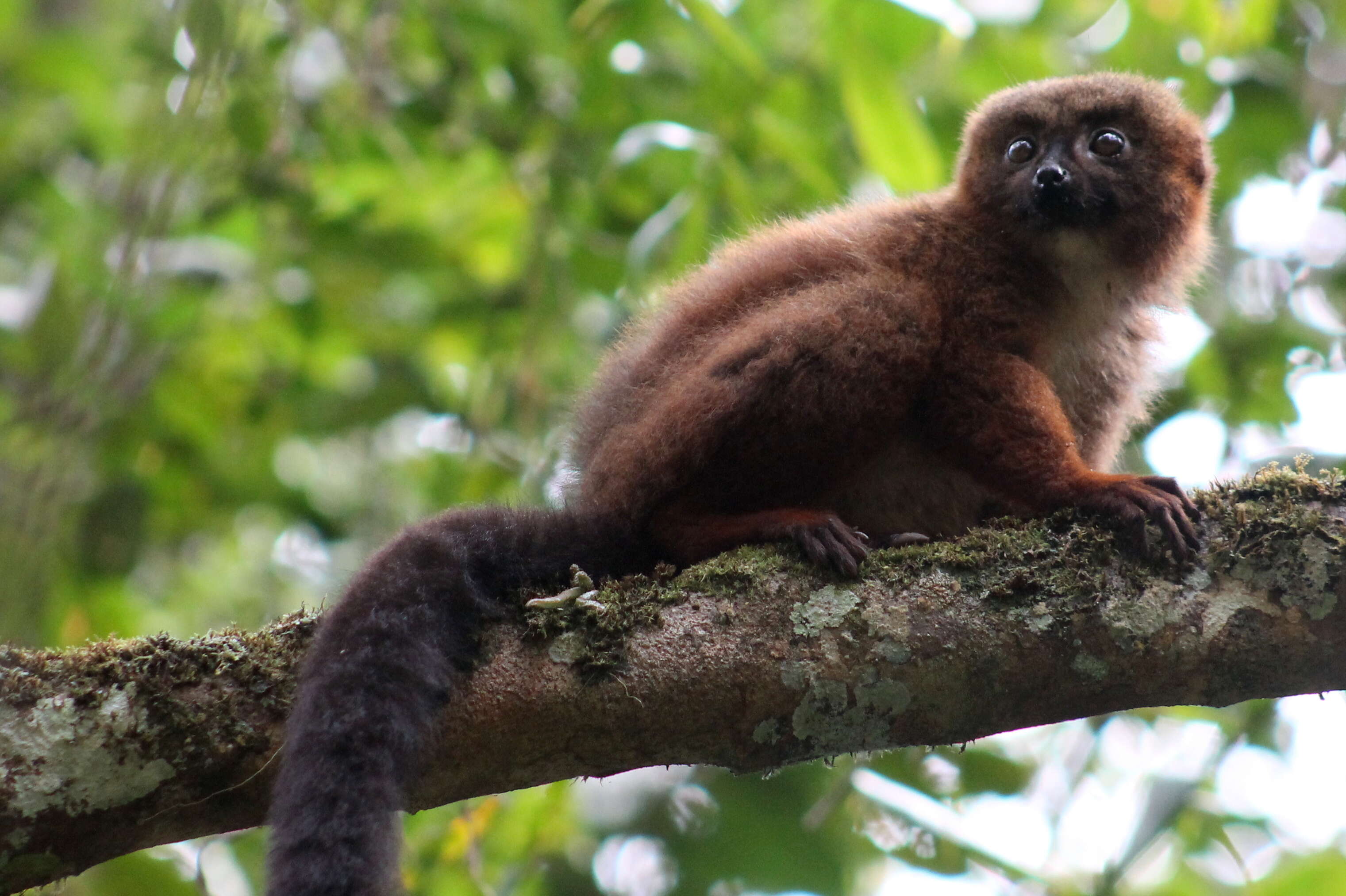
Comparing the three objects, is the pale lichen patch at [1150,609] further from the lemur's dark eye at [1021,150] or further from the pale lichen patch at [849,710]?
the lemur's dark eye at [1021,150]

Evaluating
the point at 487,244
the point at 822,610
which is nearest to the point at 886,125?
the point at 822,610

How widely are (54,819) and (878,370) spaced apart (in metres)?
2.66

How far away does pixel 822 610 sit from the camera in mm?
3361

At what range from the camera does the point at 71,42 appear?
7.37 m

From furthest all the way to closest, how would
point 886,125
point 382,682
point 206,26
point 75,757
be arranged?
point 886,125 < point 382,682 < point 75,757 < point 206,26

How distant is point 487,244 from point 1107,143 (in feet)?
13.1

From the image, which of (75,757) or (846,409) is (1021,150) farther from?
(75,757)

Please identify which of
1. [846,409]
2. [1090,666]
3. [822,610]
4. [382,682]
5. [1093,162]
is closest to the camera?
[382,682]

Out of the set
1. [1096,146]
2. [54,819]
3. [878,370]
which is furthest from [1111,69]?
[54,819]

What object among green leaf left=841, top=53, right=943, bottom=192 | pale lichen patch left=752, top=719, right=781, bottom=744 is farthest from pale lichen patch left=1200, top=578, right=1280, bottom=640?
green leaf left=841, top=53, right=943, bottom=192

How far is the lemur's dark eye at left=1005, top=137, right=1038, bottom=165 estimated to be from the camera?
5086 mm

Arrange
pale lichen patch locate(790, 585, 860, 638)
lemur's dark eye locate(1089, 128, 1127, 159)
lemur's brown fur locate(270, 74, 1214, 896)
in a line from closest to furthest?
lemur's brown fur locate(270, 74, 1214, 896) < pale lichen patch locate(790, 585, 860, 638) < lemur's dark eye locate(1089, 128, 1127, 159)

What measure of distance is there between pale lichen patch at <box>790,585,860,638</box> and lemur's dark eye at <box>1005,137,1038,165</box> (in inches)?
97.7

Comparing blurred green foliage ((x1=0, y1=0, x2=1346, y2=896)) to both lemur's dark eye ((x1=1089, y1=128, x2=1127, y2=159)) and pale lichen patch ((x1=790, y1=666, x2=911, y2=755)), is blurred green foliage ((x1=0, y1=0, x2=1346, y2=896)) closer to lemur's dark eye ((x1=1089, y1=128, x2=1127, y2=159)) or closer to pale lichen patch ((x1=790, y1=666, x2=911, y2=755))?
lemur's dark eye ((x1=1089, y1=128, x2=1127, y2=159))
